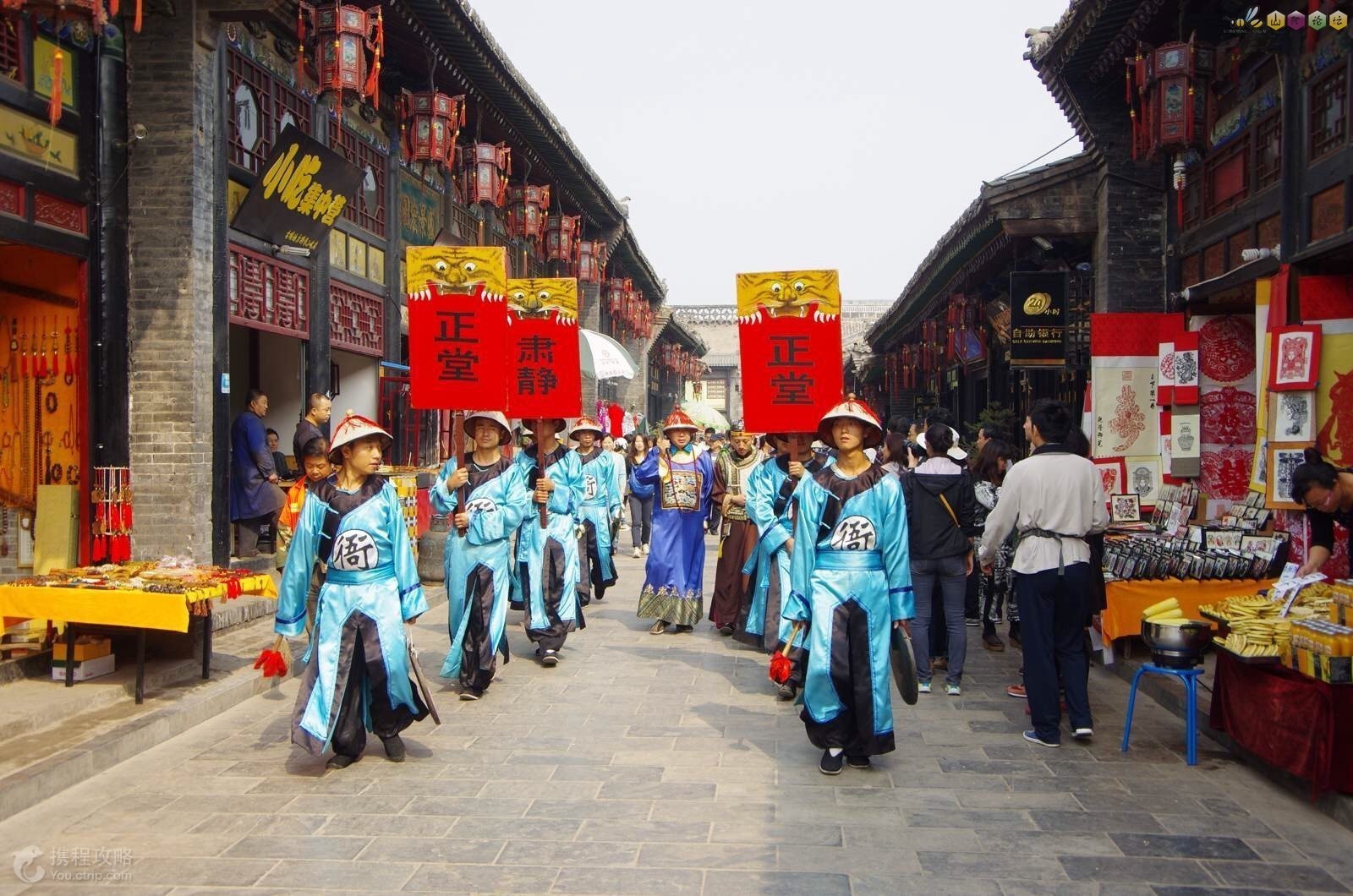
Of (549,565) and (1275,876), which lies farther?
(549,565)

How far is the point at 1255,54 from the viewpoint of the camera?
9.68 m

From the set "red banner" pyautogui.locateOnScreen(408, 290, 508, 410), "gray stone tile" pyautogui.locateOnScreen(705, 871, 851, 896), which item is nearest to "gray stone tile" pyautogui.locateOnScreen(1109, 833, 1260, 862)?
"gray stone tile" pyautogui.locateOnScreen(705, 871, 851, 896)

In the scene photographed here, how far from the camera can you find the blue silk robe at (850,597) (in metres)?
5.75

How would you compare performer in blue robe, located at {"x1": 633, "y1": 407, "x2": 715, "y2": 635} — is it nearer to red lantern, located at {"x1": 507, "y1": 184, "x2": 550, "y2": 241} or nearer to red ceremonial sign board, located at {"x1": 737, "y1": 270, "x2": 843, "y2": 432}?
red ceremonial sign board, located at {"x1": 737, "y1": 270, "x2": 843, "y2": 432}

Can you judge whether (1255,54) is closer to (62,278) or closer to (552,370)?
(552,370)

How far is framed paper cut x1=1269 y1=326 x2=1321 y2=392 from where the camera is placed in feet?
26.4

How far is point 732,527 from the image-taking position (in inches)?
379

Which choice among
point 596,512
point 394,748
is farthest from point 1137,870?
point 596,512

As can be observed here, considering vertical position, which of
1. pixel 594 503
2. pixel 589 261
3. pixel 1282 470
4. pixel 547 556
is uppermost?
pixel 589 261

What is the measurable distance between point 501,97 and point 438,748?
37.2 feet

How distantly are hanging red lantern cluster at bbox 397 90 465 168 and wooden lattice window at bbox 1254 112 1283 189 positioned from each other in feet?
26.8

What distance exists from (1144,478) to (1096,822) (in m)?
6.69

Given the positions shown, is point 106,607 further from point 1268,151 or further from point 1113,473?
point 1268,151

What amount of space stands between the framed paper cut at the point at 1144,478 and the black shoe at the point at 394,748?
7504mm
